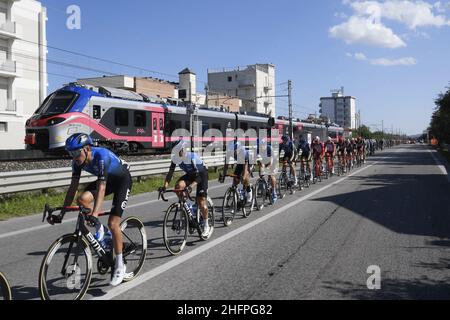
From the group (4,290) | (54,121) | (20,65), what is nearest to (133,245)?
(4,290)

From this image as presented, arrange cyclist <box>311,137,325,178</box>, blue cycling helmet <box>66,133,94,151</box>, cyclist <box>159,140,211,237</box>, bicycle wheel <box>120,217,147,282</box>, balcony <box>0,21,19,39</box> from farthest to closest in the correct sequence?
balcony <box>0,21,19,39</box> < cyclist <box>311,137,325,178</box> < cyclist <box>159,140,211,237</box> < bicycle wheel <box>120,217,147,282</box> < blue cycling helmet <box>66,133,94,151</box>

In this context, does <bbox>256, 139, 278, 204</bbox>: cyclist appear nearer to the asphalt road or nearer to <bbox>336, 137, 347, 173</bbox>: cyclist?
the asphalt road

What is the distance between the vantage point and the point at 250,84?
329 feet

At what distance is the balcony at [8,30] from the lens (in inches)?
1518

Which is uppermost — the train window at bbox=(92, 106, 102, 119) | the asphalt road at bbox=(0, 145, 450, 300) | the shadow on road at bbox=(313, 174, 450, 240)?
the train window at bbox=(92, 106, 102, 119)

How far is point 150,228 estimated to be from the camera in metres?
8.64

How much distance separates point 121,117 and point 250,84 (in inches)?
3146

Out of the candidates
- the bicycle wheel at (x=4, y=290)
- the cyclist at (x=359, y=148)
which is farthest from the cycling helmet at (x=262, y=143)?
the cyclist at (x=359, y=148)

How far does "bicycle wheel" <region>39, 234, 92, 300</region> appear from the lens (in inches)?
181

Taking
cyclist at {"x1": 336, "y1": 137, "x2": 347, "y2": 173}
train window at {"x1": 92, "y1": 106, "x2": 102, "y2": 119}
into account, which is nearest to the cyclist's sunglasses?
train window at {"x1": 92, "y1": 106, "x2": 102, "y2": 119}

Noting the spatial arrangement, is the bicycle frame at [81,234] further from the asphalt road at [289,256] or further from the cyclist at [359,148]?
the cyclist at [359,148]

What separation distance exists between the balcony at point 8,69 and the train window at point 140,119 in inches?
807

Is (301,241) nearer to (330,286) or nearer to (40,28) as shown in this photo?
(330,286)
